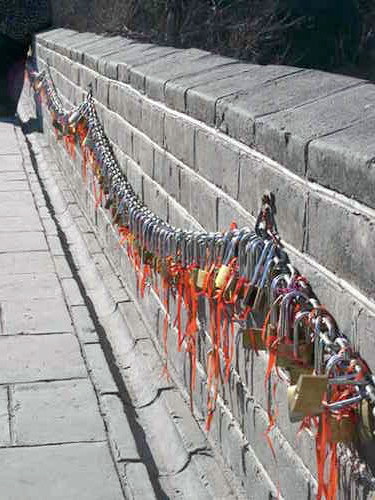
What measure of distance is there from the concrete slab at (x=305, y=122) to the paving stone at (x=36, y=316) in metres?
2.37

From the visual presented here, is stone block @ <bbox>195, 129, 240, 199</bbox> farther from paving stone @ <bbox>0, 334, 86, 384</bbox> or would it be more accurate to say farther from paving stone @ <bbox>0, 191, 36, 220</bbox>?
paving stone @ <bbox>0, 191, 36, 220</bbox>

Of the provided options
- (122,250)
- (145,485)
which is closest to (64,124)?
(122,250)

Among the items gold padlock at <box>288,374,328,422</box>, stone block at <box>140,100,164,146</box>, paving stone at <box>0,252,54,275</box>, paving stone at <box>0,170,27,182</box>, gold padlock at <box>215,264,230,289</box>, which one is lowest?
paving stone at <box>0,170,27,182</box>

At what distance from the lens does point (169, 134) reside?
175 inches

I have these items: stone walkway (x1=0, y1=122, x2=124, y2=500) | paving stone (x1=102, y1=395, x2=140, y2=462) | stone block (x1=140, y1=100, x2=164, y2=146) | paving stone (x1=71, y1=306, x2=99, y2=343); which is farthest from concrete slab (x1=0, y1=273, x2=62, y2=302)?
paving stone (x1=102, y1=395, x2=140, y2=462)

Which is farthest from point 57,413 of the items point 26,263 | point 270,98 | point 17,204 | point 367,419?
point 17,204

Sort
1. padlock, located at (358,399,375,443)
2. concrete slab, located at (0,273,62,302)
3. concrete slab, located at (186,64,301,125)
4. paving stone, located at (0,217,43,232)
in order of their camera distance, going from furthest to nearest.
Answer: paving stone, located at (0,217,43,232), concrete slab, located at (0,273,62,302), concrete slab, located at (186,64,301,125), padlock, located at (358,399,375,443)

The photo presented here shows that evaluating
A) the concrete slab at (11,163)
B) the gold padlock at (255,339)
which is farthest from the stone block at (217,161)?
the concrete slab at (11,163)

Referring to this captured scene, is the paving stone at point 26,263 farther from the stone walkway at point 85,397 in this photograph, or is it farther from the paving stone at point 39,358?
the paving stone at point 39,358

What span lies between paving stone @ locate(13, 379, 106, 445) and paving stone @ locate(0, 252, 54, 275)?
1.93 m

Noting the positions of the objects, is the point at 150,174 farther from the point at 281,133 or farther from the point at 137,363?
the point at 281,133

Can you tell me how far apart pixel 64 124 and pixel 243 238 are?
5306 millimetres

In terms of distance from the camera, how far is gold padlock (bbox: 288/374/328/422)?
2355 millimetres

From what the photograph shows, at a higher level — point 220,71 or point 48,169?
point 220,71
